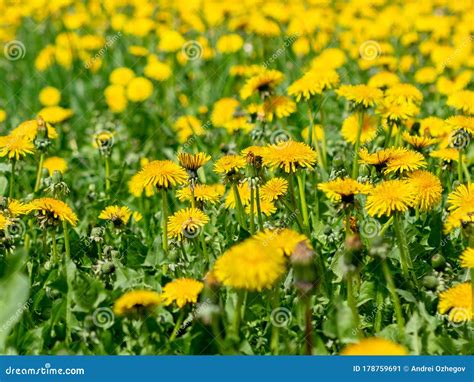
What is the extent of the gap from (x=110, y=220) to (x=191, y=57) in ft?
7.73

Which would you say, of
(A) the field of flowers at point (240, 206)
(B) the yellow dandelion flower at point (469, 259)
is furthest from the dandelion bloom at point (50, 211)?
(B) the yellow dandelion flower at point (469, 259)

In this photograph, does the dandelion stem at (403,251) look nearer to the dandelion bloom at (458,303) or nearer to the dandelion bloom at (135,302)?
the dandelion bloom at (458,303)

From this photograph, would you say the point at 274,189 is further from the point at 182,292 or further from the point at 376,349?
the point at 376,349

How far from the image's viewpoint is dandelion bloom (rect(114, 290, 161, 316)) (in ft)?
7.16

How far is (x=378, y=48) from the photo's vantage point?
184 inches

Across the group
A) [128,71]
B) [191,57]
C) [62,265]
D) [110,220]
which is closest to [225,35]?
[191,57]

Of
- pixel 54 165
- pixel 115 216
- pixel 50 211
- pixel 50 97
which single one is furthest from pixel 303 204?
pixel 50 97

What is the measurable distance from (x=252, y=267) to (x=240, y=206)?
76cm

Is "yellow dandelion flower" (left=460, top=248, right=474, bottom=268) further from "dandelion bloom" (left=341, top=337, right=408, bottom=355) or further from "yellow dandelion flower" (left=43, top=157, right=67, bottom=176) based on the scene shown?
"yellow dandelion flower" (left=43, top=157, right=67, bottom=176)

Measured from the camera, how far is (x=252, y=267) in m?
1.99

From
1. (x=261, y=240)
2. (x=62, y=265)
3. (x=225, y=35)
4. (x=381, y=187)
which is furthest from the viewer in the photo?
(x=225, y=35)

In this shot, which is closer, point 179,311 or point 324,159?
point 179,311

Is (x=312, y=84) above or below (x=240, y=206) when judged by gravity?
above

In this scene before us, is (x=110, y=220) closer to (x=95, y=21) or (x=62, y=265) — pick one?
(x=62, y=265)
